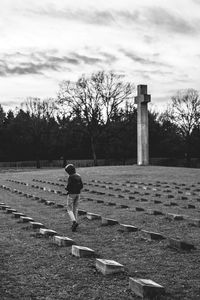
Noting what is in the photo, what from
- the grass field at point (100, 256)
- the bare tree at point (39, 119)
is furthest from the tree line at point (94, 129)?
the grass field at point (100, 256)

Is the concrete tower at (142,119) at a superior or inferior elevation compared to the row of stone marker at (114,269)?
superior

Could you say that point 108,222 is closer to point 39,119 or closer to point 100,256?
point 100,256

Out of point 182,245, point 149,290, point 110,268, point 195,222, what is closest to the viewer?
point 149,290

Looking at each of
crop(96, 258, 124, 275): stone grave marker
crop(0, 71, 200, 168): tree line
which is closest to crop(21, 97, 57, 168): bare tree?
crop(0, 71, 200, 168): tree line

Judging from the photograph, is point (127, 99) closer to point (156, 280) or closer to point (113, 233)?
point (113, 233)

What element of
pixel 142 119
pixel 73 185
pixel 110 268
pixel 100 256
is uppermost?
pixel 142 119

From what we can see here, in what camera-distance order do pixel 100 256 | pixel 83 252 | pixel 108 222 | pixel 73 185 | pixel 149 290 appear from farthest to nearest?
pixel 73 185
pixel 108 222
pixel 100 256
pixel 83 252
pixel 149 290

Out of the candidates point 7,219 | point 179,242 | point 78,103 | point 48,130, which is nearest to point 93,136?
point 78,103

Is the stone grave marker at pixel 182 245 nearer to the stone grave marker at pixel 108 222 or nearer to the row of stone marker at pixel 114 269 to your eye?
the row of stone marker at pixel 114 269

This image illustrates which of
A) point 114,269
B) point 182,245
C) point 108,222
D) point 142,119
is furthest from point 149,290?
point 142,119

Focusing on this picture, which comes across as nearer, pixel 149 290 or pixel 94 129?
pixel 149 290

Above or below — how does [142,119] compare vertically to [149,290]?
above

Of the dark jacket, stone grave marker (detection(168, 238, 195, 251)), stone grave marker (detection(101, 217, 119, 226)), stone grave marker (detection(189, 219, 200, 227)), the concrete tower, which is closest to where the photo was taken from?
stone grave marker (detection(168, 238, 195, 251))

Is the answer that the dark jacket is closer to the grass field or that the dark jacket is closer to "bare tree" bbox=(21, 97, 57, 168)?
the grass field
